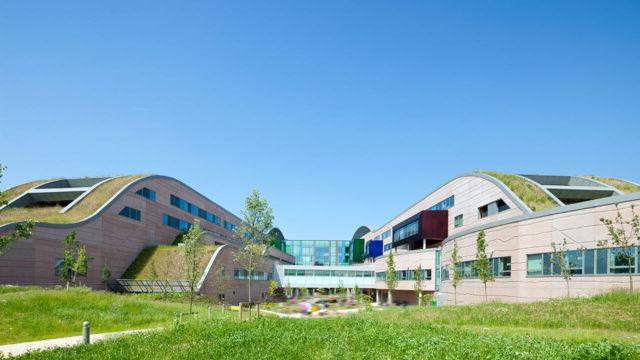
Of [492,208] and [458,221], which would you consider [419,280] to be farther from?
[492,208]

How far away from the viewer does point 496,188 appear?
50.9 m

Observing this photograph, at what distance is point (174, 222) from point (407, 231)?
37377 mm

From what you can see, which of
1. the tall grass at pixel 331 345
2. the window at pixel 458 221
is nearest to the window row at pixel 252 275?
the window at pixel 458 221

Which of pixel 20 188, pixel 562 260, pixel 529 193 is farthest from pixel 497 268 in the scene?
pixel 20 188

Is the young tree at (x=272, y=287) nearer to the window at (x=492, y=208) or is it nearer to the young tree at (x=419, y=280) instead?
the young tree at (x=419, y=280)

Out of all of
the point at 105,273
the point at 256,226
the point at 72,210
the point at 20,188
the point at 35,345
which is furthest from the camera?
the point at 20,188

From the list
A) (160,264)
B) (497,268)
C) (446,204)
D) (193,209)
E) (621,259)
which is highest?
(446,204)

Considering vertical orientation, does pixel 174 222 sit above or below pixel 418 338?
above

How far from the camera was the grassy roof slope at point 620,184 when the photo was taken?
51.4 m

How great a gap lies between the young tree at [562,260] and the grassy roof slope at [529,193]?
13501 mm

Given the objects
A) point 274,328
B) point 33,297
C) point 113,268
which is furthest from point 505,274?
point 113,268

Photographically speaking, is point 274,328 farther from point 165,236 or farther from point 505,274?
point 165,236

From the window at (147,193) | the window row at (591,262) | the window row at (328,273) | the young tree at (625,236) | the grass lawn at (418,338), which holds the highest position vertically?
the window at (147,193)

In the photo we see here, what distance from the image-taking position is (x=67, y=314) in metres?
27.3
